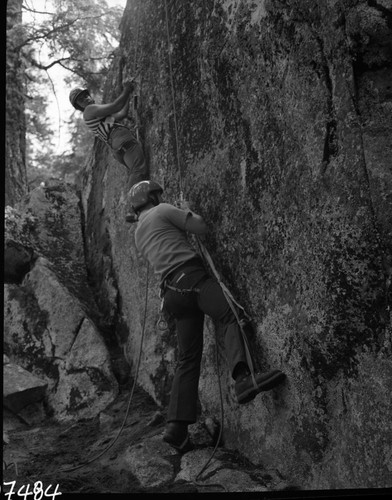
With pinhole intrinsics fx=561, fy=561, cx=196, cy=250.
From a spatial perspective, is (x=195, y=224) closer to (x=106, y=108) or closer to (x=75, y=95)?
(x=106, y=108)

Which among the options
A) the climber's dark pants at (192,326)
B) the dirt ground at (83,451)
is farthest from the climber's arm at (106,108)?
the dirt ground at (83,451)

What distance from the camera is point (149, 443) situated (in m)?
4.93

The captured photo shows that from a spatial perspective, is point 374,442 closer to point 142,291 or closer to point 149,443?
point 149,443

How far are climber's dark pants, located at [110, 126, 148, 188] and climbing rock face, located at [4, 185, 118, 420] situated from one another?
62.0 inches

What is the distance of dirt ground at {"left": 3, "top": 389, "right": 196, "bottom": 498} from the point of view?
181 inches

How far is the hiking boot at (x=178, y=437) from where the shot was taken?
15.3ft

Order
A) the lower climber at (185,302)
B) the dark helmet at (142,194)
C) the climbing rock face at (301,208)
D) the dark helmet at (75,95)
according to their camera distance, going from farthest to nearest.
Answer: the dark helmet at (75,95) < the dark helmet at (142,194) < the lower climber at (185,302) < the climbing rock face at (301,208)

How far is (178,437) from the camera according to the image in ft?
15.3

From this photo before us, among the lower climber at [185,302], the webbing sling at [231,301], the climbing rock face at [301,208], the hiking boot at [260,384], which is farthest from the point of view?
the lower climber at [185,302]

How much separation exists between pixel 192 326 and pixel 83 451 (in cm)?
168

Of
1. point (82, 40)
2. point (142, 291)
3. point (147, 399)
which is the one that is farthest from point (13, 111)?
point (147, 399)

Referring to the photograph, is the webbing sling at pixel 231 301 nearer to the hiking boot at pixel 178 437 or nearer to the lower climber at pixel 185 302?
the lower climber at pixel 185 302

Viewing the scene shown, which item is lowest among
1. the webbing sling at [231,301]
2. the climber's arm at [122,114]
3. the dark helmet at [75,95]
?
the webbing sling at [231,301]

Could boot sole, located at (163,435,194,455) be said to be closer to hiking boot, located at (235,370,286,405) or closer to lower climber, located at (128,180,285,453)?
lower climber, located at (128,180,285,453)
